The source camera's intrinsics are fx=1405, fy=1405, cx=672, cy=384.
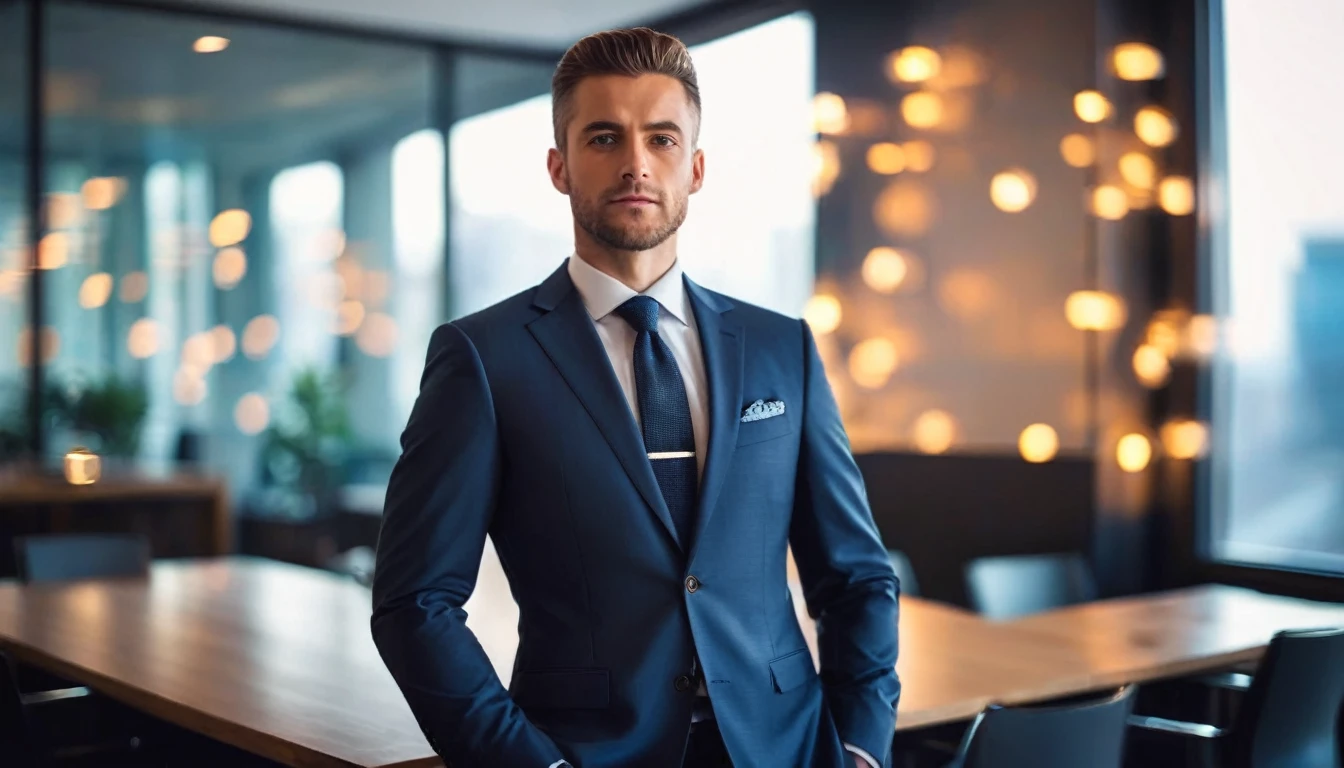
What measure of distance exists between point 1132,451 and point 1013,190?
1.05 metres

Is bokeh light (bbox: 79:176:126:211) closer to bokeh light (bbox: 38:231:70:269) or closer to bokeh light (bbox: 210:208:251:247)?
bokeh light (bbox: 38:231:70:269)

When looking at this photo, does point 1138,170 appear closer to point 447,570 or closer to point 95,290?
point 447,570

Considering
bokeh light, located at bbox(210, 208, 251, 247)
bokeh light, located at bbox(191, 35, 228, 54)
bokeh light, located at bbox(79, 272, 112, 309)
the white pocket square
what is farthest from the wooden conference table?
bokeh light, located at bbox(191, 35, 228, 54)

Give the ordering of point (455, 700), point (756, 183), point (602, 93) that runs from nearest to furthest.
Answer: point (455, 700) → point (602, 93) → point (756, 183)

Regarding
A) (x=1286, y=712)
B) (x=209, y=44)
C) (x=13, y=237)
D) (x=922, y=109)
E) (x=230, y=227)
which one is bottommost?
(x=1286, y=712)

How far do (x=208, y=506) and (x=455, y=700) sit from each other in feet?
17.6

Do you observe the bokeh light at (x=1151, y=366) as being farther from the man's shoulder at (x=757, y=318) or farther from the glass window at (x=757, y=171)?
the man's shoulder at (x=757, y=318)

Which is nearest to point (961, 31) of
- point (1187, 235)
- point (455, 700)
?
point (1187, 235)

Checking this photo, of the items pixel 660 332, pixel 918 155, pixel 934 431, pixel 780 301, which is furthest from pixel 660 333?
pixel 780 301

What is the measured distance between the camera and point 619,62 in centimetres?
180

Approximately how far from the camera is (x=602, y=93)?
1802 mm

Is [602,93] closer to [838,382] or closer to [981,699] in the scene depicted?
[981,699]

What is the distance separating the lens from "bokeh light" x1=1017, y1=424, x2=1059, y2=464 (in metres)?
5.05

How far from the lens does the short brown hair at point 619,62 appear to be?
1806 millimetres
